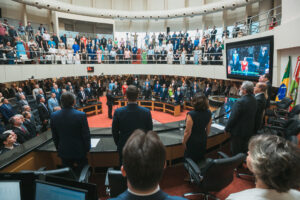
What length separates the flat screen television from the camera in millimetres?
6922

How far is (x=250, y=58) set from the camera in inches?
312

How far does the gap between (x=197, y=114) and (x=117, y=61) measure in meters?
13.8

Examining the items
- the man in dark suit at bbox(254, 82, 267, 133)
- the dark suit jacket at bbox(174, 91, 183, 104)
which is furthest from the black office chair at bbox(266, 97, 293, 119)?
the dark suit jacket at bbox(174, 91, 183, 104)

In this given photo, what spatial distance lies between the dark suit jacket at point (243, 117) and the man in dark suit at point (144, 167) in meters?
2.54

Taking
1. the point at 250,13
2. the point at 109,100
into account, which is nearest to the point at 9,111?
the point at 109,100

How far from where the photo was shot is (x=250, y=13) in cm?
1401

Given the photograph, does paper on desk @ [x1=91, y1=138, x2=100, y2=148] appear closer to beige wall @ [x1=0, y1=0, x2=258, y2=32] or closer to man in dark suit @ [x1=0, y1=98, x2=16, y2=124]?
man in dark suit @ [x1=0, y1=98, x2=16, y2=124]

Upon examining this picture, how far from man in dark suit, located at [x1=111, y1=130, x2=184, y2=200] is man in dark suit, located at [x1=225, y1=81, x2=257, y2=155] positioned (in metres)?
2.54

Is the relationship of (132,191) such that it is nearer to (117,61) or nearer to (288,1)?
(288,1)

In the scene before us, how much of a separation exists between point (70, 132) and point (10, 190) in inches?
40.2

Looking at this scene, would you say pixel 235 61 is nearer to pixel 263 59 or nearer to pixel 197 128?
pixel 263 59

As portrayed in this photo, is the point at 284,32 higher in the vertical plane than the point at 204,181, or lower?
higher

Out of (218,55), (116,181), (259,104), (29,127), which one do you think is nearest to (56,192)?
(116,181)

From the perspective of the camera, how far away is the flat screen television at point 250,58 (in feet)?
22.7
